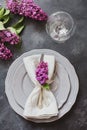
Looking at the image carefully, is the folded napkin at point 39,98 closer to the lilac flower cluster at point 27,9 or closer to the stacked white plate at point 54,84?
the stacked white plate at point 54,84

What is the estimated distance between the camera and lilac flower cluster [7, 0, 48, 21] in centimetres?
129

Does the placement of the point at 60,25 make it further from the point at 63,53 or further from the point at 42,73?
the point at 42,73

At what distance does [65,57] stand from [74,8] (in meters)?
0.19

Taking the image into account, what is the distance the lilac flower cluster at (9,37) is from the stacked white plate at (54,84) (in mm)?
61

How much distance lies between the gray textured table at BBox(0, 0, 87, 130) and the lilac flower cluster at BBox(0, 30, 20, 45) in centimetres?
3

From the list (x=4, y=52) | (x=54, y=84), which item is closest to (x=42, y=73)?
(x=54, y=84)

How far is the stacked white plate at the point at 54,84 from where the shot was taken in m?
1.19

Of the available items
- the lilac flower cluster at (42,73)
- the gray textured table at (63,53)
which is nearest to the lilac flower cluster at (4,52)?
the gray textured table at (63,53)

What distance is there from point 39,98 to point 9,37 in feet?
0.78

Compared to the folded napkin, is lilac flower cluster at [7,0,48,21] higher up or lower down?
higher up

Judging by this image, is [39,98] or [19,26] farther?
[19,26]

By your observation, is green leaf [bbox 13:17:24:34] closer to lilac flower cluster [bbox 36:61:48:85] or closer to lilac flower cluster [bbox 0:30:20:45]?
lilac flower cluster [bbox 0:30:20:45]

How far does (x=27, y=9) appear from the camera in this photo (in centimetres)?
129

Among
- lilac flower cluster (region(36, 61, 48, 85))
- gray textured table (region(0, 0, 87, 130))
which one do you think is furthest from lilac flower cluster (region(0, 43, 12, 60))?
lilac flower cluster (region(36, 61, 48, 85))
